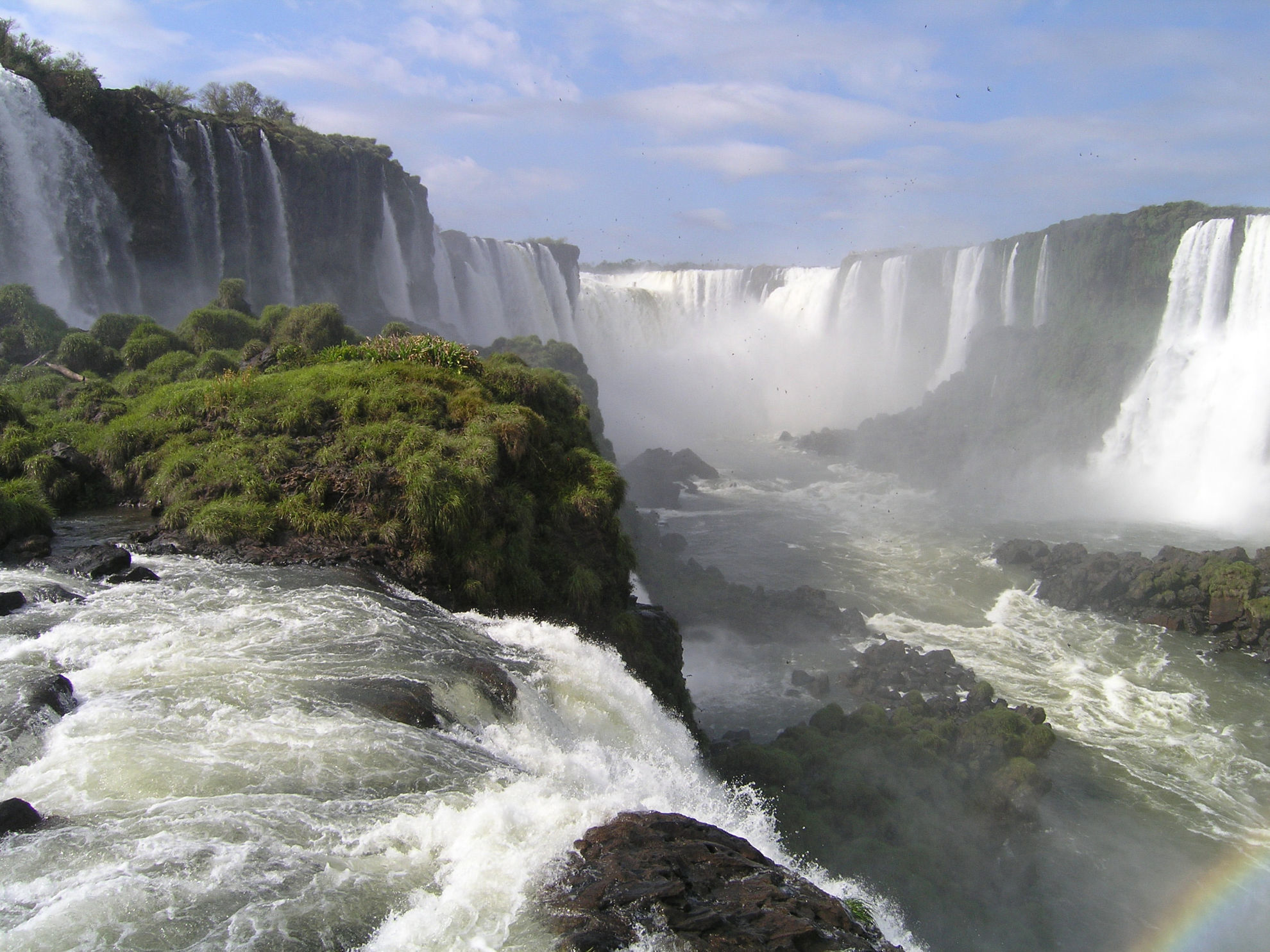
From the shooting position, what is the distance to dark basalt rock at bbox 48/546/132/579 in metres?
7.59

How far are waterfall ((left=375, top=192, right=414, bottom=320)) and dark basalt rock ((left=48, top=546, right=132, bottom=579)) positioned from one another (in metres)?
32.6

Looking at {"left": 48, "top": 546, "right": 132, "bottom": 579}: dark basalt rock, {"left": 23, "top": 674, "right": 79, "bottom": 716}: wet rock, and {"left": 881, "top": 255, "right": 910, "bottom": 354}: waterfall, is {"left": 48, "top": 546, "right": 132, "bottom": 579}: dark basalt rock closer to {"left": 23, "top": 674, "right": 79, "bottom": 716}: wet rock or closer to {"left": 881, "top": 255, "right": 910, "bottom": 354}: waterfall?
{"left": 23, "top": 674, "right": 79, "bottom": 716}: wet rock

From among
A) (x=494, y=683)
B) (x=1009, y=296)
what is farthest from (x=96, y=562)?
(x=1009, y=296)

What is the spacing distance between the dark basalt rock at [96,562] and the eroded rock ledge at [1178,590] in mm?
21811

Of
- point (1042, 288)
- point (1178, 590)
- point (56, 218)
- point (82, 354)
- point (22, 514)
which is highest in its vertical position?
point (56, 218)

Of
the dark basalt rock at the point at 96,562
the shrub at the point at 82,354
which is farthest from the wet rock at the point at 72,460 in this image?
the shrub at the point at 82,354

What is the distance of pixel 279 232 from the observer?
106ft

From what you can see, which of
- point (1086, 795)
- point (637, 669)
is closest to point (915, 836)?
point (1086, 795)

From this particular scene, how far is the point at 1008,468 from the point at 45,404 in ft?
121

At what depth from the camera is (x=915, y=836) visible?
35.6 ft

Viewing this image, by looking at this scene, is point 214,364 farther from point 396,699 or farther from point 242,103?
point 242,103

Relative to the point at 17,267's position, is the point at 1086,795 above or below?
below

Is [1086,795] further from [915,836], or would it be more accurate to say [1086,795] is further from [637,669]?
[637,669]

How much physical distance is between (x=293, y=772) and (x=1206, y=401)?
38.0 m
